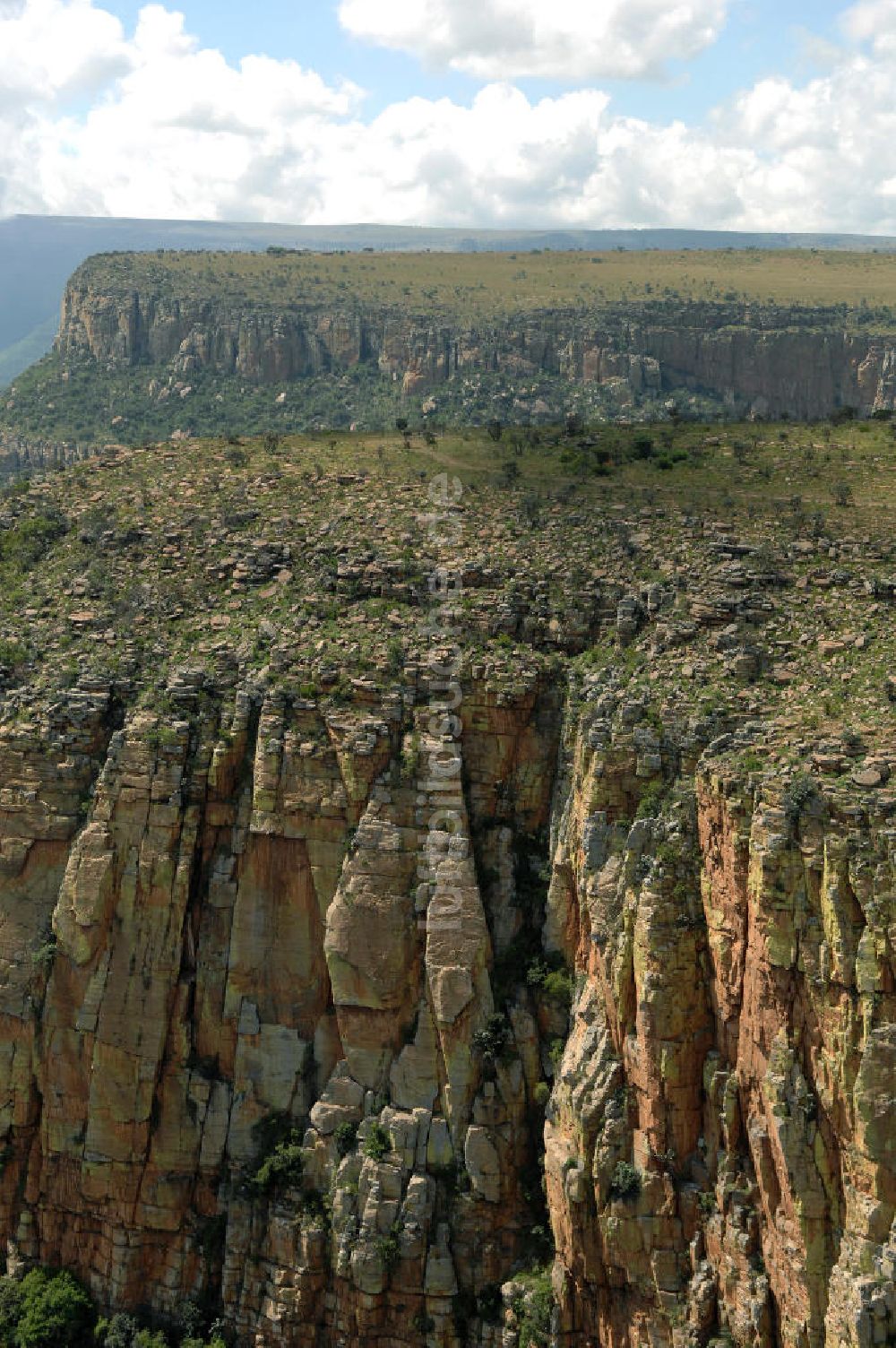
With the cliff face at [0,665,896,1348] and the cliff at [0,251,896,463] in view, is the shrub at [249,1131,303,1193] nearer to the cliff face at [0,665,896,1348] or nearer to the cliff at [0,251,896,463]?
the cliff face at [0,665,896,1348]

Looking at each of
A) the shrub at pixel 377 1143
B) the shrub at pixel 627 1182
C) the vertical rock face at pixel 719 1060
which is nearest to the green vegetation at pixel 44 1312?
the shrub at pixel 377 1143

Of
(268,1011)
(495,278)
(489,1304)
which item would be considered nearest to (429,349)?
(495,278)

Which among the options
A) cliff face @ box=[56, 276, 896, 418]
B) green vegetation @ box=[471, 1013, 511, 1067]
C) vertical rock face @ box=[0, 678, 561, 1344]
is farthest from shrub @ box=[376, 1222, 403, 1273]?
cliff face @ box=[56, 276, 896, 418]

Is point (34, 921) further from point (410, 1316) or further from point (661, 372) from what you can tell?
point (661, 372)

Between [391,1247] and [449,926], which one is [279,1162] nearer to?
[391,1247]

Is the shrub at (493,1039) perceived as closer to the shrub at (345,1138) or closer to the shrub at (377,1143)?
the shrub at (377,1143)

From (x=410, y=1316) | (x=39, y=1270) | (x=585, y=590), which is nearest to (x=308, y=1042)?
(x=410, y=1316)
